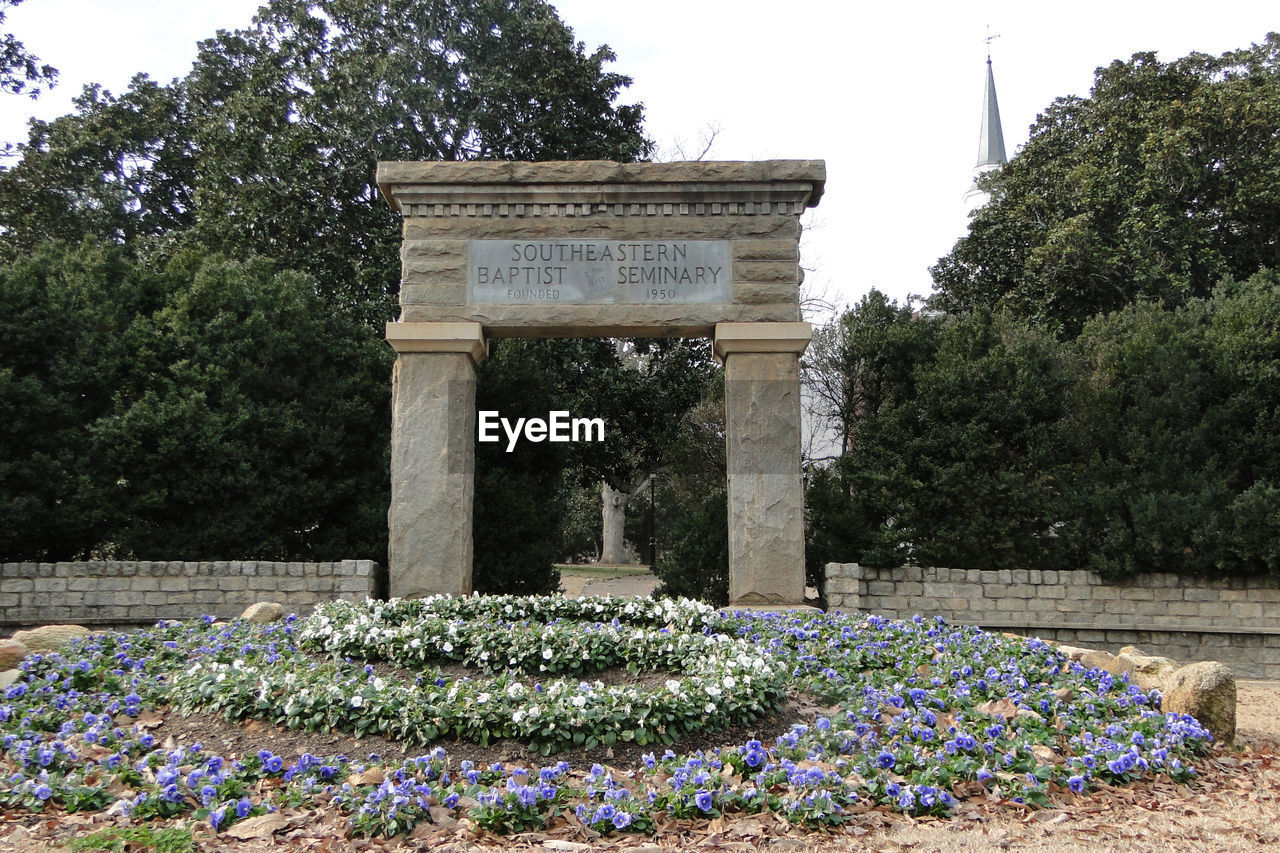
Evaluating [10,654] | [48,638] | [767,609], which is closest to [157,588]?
[48,638]

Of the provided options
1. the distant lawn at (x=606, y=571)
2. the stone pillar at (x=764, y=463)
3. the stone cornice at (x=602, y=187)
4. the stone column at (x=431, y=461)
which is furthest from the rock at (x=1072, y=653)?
the distant lawn at (x=606, y=571)

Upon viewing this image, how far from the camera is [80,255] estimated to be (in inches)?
431

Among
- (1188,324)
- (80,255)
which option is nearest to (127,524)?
(80,255)

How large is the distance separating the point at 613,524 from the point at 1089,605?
55.7 ft

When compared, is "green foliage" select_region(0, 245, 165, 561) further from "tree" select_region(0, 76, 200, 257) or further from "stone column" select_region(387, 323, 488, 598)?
"tree" select_region(0, 76, 200, 257)

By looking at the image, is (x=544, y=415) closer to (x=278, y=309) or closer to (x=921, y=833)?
(x=278, y=309)

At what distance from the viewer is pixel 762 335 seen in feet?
28.0

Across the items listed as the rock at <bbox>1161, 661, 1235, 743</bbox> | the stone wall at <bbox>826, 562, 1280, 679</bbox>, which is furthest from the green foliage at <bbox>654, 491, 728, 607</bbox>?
the rock at <bbox>1161, 661, 1235, 743</bbox>

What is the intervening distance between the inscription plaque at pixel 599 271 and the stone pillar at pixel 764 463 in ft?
1.80

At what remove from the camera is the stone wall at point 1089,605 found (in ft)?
32.2

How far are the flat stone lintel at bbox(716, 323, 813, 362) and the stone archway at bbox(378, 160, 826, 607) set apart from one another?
1 cm

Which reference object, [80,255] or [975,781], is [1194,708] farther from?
[80,255]

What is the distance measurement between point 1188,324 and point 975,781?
332 inches

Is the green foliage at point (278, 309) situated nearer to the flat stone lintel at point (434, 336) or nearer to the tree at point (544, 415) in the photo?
the tree at point (544, 415)
